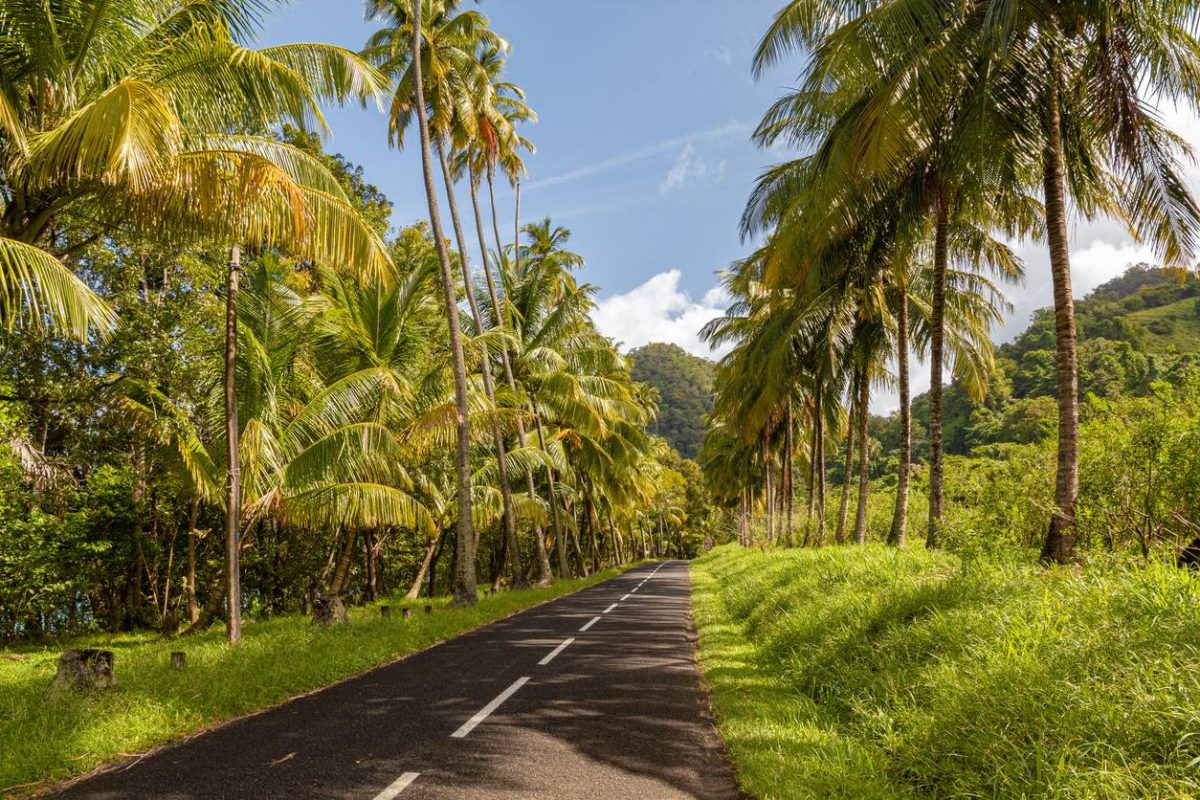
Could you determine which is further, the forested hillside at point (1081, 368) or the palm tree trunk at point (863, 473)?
the forested hillside at point (1081, 368)

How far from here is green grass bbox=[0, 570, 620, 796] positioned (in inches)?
155

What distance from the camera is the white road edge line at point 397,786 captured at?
11.0 feet

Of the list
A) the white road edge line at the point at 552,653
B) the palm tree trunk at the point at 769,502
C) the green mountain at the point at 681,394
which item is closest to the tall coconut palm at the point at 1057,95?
the white road edge line at the point at 552,653

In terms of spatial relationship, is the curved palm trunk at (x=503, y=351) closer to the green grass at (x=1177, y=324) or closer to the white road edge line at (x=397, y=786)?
the white road edge line at (x=397, y=786)

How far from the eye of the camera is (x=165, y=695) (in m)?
5.12

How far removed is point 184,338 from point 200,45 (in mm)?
7543

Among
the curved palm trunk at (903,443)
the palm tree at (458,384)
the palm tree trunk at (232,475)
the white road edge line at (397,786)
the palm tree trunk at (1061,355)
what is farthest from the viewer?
the palm tree at (458,384)

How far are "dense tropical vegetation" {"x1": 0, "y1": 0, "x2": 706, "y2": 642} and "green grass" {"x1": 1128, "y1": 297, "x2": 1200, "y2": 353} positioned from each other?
153 feet

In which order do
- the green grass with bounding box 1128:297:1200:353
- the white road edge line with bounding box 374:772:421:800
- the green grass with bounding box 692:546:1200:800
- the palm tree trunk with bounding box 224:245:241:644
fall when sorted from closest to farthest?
the green grass with bounding box 692:546:1200:800 < the white road edge line with bounding box 374:772:421:800 < the palm tree trunk with bounding box 224:245:241:644 < the green grass with bounding box 1128:297:1200:353

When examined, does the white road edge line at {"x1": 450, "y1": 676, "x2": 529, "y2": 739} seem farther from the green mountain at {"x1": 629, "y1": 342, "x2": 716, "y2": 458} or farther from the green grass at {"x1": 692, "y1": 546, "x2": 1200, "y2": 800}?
the green mountain at {"x1": 629, "y1": 342, "x2": 716, "y2": 458}

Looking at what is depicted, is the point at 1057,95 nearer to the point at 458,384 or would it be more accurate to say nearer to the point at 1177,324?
the point at 458,384

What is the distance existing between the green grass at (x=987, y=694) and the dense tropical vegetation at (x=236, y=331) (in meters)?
5.81

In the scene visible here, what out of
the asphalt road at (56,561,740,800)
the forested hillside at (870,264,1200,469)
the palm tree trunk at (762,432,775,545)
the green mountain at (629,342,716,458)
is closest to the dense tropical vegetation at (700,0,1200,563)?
the forested hillside at (870,264,1200,469)

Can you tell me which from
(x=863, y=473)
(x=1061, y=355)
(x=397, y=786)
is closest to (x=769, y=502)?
(x=863, y=473)
